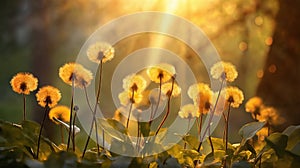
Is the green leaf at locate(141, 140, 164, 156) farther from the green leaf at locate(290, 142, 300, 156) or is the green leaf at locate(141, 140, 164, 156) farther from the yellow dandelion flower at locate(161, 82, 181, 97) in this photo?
the green leaf at locate(290, 142, 300, 156)

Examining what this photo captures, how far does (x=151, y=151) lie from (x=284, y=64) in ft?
6.49

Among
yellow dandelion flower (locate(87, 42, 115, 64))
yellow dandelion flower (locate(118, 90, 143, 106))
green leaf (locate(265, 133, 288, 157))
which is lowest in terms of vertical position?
green leaf (locate(265, 133, 288, 157))

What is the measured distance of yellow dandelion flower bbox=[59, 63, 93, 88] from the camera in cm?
81

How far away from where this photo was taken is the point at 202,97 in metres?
0.85

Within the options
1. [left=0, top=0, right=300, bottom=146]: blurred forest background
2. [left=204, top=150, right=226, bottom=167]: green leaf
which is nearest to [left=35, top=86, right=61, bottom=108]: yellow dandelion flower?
[left=204, top=150, right=226, bottom=167]: green leaf

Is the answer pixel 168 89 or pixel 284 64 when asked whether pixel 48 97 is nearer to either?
pixel 168 89

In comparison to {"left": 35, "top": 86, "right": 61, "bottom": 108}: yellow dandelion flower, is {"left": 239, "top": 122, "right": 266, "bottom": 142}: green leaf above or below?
below

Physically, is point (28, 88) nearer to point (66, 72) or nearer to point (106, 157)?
point (66, 72)

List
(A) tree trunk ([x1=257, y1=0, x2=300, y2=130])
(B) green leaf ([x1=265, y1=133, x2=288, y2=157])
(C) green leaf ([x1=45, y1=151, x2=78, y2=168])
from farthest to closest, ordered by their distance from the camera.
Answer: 1. (A) tree trunk ([x1=257, y1=0, x2=300, y2=130])
2. (B) green leaf ([x1=265, y1=133, x2=288, y2=157])
3. (C) green leaf ([x1=45, y1=151, x2=78, y2=168])

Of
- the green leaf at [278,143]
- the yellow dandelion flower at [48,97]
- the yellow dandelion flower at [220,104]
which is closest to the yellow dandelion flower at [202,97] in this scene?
the yellow dandelion flower at [220,104]

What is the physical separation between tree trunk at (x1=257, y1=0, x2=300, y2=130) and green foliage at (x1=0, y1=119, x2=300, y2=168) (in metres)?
1.75

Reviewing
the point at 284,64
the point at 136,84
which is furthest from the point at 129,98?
the point at 284,64

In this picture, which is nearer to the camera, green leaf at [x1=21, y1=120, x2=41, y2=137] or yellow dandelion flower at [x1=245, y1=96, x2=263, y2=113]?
green leaf at [x1=21, y1=120, x2=41, y2=137]

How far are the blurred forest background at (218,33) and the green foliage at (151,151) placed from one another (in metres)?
1.60
